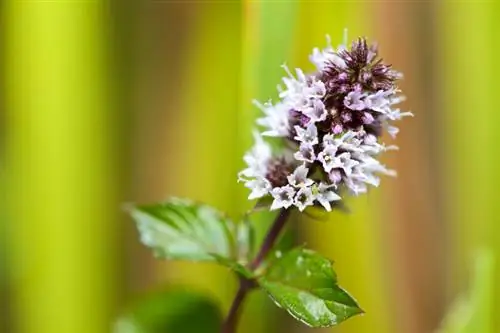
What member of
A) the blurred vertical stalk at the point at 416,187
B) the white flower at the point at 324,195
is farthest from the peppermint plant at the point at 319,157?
the blurred vertical stalk at the point at 416,187

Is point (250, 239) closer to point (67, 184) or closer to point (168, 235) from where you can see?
point (168, 235)

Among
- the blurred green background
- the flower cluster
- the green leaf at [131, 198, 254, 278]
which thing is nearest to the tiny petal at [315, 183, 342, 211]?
the flower cluster

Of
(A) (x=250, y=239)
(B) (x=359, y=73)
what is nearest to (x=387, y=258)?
(A) (x=250, y=239)

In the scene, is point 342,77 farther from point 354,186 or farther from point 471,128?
point 471,128

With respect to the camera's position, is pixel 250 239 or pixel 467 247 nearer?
pixel 250 239

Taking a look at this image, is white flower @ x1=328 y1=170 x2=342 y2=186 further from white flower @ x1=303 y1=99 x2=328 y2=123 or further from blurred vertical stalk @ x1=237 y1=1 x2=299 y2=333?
blurred vertical stalk @ x1=237 y1=1 x2=299 y2=333

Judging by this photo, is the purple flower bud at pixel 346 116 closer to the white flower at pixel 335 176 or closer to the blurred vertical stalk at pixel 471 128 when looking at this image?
the white flower at pixel 335 176

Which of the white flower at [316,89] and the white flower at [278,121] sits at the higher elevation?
the white flower at [316,89]

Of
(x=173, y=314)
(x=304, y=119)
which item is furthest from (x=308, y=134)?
(x=173, y=314)
